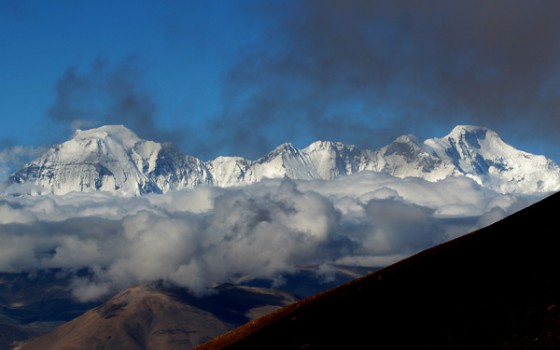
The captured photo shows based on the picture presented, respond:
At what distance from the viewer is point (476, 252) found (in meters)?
103

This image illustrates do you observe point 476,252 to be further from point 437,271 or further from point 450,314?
point 450,314

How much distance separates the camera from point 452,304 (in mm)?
88438

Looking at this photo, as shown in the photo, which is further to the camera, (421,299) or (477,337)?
(421,299)

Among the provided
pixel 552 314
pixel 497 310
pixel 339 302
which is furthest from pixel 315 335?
pixel 552 314

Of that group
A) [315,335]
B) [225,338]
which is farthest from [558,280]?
[225,338]

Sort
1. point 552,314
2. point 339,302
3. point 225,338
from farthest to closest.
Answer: point 225,338
point 339,302
point 552,314

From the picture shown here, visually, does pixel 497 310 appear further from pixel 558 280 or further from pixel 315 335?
pixel 315 335

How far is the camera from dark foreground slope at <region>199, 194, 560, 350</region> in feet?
257

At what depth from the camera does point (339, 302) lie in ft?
352

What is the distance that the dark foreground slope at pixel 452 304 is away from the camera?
78438 mm

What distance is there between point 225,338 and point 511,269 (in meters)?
44.1

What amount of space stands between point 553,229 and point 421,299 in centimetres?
1835

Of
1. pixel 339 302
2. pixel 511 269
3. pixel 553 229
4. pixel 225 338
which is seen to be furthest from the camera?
pixel 225 338

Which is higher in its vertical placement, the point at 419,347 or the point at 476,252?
the point at 476,252
